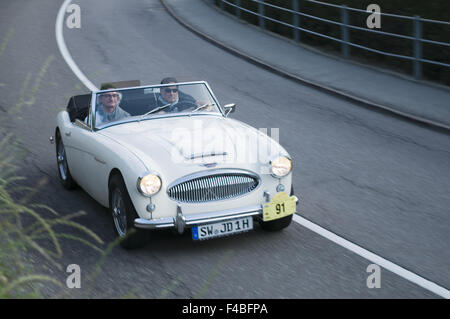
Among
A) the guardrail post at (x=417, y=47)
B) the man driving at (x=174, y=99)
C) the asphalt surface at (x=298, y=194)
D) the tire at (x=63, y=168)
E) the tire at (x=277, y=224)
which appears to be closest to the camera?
the asphalt surface at (x=298, y=194)

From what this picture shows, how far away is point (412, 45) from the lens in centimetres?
1533

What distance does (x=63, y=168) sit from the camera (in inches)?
362

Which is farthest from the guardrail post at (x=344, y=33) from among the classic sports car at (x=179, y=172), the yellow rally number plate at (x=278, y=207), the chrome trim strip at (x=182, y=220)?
the chrome trim strip at (x=182, y=220)

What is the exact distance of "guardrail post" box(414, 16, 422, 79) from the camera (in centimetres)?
1465

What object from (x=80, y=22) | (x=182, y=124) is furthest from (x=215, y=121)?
(x=80, y=22)

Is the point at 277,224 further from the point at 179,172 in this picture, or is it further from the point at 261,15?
the point at 261,15

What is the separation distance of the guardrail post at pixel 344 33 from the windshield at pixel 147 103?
9.33m

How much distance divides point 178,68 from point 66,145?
872cm

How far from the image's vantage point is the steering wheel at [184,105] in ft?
27.7

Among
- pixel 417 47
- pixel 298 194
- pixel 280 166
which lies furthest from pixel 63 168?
pixel 417 47

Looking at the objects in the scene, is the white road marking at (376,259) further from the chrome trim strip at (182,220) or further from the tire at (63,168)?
the tire at (63,168)

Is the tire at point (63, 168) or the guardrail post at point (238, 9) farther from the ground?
the tire at point (63, 168)

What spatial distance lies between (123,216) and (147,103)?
73.0 inches
